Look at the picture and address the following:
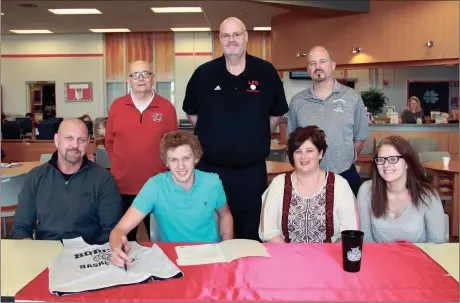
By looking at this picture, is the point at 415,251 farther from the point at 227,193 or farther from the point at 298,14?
the point at 298,14

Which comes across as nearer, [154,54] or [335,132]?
[335,132]

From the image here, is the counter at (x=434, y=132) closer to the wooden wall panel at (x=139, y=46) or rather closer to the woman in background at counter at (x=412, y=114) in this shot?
the woman in background at counter at (x=412, y=114)

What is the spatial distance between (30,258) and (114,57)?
1174 centimetres

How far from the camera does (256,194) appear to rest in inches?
110

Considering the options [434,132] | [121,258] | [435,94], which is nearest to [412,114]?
[434,132]

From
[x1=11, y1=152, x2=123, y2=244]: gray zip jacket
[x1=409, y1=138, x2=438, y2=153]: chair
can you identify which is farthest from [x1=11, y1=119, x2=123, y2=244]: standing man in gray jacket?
[x1=409, y1=138, x2=438, y2=153]: chair

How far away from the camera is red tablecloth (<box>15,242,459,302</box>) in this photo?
1.36m

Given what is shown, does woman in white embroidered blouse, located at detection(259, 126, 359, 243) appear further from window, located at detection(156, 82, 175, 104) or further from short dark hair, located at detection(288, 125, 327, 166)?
window, located at detection(156, 82, 175, 104)

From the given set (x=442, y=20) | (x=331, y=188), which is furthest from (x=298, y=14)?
(x=331, y=188)

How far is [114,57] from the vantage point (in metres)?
12.8

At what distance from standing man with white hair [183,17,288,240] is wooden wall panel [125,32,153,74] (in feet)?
34.1

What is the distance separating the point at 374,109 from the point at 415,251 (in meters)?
9.43

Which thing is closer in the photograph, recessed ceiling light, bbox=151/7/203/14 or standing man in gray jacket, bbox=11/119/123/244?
standing man in gray jacket, bbox=11/119/123/244

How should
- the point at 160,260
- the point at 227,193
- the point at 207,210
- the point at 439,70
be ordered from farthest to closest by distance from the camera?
the point at 439,70 → the point at 227,193 → the point at 207,210 → the point at 160,260
